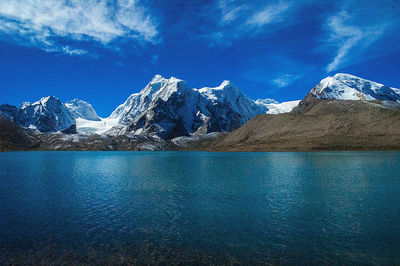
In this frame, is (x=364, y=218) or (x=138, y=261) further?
(x=364, y=218)

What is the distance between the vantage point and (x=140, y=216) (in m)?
37.3

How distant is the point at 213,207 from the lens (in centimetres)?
4203

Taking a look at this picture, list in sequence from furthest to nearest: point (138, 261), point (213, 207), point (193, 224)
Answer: point (213, 207), point (193, 224), point (138, 261)

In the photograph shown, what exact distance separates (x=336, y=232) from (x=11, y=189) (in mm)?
61100

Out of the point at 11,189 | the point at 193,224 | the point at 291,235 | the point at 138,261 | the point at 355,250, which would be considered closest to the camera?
the point at 138,261

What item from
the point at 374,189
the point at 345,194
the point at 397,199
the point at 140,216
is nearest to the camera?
the point at 140,216

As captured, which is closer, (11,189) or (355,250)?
(355,250)

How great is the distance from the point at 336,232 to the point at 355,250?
456 centimetres

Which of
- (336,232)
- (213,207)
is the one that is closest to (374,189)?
(336,232)

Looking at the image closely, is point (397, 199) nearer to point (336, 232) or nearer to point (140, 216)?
point (336, 232)

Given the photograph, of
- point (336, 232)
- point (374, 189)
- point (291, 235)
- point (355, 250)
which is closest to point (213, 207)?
point (291, 235)

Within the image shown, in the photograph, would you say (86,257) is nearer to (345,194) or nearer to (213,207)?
(213,207)

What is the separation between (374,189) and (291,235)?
1384 inches

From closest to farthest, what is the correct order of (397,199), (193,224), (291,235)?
1. (291,235)
2. (193,224)
3. (397,199)
